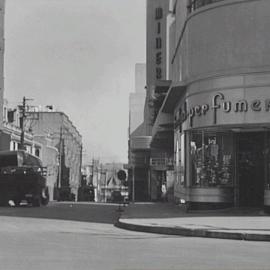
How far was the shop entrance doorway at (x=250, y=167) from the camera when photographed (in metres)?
27.0

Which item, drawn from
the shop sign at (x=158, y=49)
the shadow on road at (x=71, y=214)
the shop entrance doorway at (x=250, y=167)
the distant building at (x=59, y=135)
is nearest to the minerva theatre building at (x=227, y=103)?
the shop entrance doorway at (x=250, y=167)

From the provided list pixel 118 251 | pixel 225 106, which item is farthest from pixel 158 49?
pixel 118 251

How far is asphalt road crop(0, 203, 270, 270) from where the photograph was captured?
11.2 m

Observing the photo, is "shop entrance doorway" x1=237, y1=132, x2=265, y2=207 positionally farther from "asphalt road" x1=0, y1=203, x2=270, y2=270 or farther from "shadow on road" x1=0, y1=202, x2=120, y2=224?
"asphalt road" x1=0, y1=203, x2=270, y2=270

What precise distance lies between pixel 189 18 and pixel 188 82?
9.36 feet

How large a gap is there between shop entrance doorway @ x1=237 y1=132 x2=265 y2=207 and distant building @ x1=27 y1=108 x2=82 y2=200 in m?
84.8

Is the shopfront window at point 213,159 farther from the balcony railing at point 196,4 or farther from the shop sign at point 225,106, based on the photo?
the balcony railing at point 196,4

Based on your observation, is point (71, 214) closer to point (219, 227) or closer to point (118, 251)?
point (219, 227)

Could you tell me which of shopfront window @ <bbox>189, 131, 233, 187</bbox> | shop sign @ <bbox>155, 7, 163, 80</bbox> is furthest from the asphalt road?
shop sign @ <bbox>155, 7, 163, 80</bbox>

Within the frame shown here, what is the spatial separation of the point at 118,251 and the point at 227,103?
1365cm

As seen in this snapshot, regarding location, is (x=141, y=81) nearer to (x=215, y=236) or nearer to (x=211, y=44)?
(x=211, y=44)

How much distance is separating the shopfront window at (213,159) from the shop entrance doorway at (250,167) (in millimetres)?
461

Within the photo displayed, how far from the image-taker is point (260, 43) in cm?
2531

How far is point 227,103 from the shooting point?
84.9 ft
